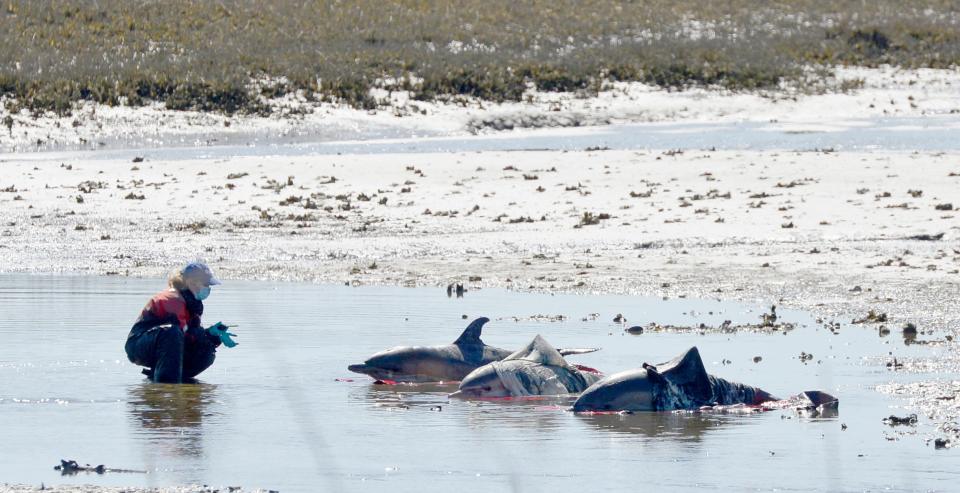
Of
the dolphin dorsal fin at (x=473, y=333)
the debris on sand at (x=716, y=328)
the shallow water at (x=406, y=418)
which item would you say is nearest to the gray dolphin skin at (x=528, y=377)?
the shallow water at (x=406, y=418)

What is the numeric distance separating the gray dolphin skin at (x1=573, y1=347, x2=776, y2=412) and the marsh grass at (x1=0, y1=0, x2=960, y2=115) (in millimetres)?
26962

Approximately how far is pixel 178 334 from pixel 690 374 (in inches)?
148

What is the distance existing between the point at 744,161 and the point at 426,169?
17.7 feet

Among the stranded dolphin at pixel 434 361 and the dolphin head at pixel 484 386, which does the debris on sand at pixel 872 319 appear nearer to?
the stranded dolphin at pixel 434 361

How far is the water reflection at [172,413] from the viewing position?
1004 cm

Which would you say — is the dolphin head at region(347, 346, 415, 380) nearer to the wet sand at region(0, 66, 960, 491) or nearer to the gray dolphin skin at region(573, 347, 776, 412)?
the gray dolphin skin at region(573, 347, 776, 412)

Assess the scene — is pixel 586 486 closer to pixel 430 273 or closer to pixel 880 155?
pixel 430 273

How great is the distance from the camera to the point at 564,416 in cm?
1115

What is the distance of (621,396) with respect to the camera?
11203mm

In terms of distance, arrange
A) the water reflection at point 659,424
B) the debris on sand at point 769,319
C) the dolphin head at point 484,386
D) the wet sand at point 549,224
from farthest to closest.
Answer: the wet sand at point 549,224 → the debris on sand at point 769,319 → the dolphin head at point 484,386 → the water reflection at point 659,424

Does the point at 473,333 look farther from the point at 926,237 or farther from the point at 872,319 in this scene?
the point at 926,237

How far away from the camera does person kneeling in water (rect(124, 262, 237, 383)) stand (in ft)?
41.0

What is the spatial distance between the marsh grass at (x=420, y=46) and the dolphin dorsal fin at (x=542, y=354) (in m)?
26.0

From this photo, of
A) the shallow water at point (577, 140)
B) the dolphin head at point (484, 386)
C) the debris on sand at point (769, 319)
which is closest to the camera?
the dolphin head at point (484, 386)
